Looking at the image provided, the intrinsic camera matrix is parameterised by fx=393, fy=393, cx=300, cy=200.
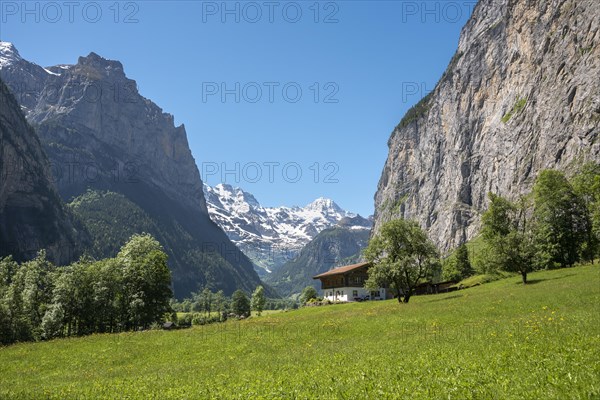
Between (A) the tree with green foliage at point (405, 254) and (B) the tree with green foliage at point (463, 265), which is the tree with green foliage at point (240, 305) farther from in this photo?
(A) the tree with green foliage at point (405, 254)

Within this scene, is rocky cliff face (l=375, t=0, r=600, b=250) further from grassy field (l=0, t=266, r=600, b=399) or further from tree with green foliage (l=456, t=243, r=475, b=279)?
grassy field (l=0, t=266, r=600, b=399)

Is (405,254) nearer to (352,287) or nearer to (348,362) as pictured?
(352,287)

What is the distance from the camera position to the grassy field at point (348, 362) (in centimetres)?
1170

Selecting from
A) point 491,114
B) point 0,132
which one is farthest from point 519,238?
point 0,132

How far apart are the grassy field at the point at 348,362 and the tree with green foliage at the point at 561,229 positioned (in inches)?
1672

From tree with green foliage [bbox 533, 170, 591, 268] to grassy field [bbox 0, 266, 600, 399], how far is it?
42481 mm

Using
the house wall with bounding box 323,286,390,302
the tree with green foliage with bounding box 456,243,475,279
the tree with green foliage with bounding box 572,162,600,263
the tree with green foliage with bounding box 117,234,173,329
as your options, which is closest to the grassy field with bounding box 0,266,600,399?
the tree with green foliage with bounding box 117,234,173,329

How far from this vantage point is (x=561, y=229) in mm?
75062

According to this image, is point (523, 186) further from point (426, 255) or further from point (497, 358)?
point (497, 358)

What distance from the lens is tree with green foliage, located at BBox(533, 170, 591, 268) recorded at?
75.0 meters

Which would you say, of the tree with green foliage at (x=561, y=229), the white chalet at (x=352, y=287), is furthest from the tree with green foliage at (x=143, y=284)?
the tree with green foliage at (x=561, y=229)

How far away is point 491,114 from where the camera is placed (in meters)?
190

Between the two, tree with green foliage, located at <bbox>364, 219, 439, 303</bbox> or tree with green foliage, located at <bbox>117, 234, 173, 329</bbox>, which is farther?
tree with green foliage, located at <bbox>117, 234, 173, 329</bbox>

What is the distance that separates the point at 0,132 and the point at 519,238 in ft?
732
